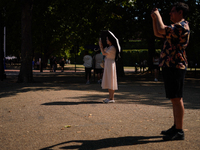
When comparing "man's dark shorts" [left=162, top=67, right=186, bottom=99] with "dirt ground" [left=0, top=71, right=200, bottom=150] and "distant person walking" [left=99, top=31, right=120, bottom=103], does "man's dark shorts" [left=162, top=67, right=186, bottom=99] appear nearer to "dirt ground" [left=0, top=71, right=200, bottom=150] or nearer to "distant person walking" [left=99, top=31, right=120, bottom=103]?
"dirt ground" [left=0, top=71, right=200, bottom=150]

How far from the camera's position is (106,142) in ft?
14.5

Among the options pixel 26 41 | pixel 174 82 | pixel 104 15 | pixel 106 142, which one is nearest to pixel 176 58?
pixel 174 82

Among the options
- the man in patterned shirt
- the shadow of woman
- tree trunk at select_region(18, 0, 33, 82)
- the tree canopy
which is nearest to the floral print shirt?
the man in patterned shirt

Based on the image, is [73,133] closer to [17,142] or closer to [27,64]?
[17,142]

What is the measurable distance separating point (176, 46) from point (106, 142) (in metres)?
1.66

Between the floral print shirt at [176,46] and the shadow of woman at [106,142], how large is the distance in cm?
110

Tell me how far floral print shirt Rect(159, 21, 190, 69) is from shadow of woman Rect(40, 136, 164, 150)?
1100 mm

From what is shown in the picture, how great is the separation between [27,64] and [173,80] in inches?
523

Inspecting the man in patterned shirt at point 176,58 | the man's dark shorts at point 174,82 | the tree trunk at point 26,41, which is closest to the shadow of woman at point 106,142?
the man in patterned shirt at point 176,58

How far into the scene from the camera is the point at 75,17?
74.9 ft

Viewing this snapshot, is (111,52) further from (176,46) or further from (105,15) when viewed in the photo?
(105,15)

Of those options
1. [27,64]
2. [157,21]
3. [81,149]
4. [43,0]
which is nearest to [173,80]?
Answer: [157,21]

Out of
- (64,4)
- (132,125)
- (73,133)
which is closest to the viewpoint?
(73,133)

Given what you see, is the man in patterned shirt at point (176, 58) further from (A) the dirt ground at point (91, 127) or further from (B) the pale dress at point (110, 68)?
(B) the pale dress at point (110, 68)
